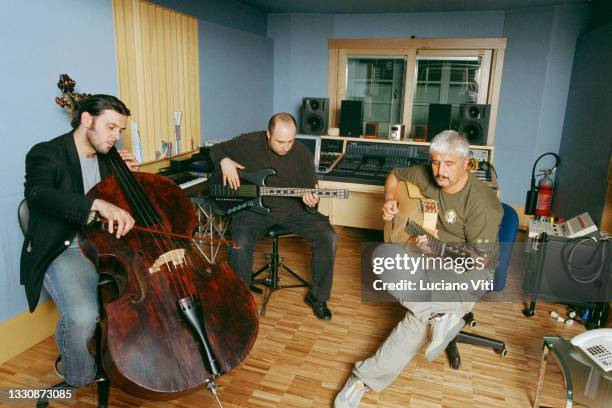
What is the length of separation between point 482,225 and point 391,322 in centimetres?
91

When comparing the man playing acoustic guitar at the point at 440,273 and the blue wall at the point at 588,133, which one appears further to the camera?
the blue wall at the point at 588,133

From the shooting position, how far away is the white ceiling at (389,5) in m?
3.88

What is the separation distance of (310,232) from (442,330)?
3.34 feet

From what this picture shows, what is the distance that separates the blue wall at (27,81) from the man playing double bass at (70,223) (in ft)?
1.41

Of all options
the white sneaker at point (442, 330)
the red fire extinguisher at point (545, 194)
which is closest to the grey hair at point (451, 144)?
the white sneaker at point (442, 330)

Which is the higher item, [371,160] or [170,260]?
[371,160]

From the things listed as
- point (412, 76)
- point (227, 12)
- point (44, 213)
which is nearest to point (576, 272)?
point (412, 76)

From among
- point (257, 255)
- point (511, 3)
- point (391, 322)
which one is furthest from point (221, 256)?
point (511, 3)

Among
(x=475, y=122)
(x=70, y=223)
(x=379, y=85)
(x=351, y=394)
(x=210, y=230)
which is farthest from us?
(x=379, y=85)

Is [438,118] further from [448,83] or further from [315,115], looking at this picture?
[315,115]

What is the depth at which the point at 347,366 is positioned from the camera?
2232 mm

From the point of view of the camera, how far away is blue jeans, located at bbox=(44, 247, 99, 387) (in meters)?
1.66

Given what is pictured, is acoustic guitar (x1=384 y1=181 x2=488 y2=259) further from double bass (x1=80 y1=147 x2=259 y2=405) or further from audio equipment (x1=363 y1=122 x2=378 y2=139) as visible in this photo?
audio equipment (x1=363 y1=122 x2=378 y2=139)

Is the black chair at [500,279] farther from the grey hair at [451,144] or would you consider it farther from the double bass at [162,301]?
the double bass at [162,301]
